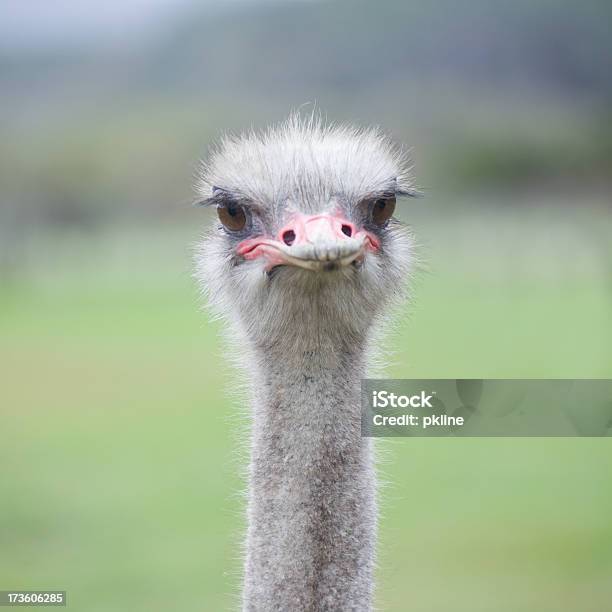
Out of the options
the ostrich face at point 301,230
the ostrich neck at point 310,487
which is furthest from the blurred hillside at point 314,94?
the ostrich neck at point 310,487

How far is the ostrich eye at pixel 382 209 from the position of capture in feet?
4.96

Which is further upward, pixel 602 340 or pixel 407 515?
pixel 602 340

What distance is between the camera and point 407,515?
3.02 metres

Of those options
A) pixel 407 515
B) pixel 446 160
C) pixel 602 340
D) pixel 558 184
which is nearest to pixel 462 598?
pixel 407 515

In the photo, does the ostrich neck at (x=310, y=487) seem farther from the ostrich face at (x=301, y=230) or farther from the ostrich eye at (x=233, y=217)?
the ostrich eye at (x=233, y=217)

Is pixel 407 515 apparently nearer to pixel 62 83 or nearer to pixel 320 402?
pixel 62 83

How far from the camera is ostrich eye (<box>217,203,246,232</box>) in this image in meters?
1.50

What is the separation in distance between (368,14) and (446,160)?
79 centimetres

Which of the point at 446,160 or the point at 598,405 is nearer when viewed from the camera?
the point at 598,405

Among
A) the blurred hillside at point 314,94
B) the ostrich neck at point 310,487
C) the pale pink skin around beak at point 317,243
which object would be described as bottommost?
the ostrich neck at point 310,487

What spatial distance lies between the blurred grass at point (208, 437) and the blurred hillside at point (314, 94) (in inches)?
6.5

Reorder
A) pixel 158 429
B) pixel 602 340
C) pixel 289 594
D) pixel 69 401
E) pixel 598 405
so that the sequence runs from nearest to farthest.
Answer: pixel 289 594 < pixel 598 405 < pixel 602 340 < pixel 69 401 < pixel 158 429

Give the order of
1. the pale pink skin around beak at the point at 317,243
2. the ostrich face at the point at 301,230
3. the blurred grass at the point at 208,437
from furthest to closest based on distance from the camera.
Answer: the blurred grass at the point at 208,437 → the ostrich face at the point at 301,230 → the pale pink skin around beak at the point at 317,243

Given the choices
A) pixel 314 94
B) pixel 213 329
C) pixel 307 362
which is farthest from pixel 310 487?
pixel 314 94
